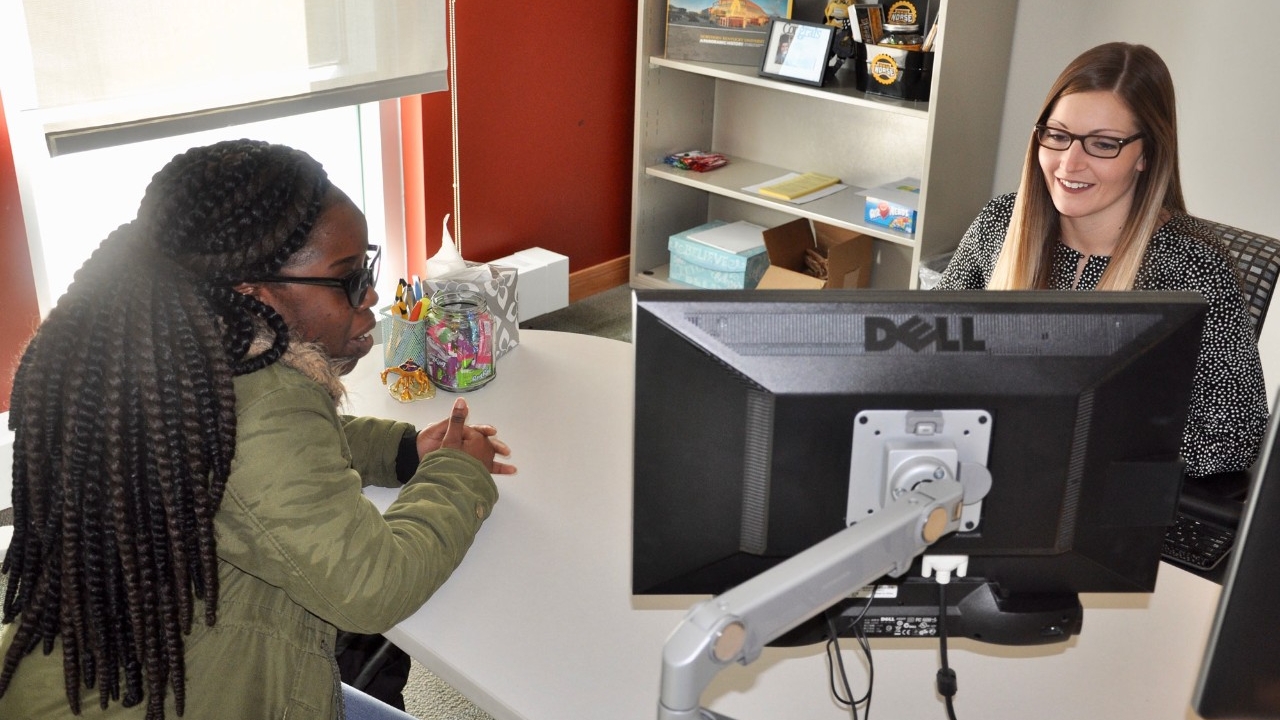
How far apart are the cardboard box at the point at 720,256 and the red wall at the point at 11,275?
1917mm

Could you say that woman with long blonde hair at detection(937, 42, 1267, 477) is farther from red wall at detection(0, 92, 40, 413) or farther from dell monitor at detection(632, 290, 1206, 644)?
red wall at detection(0, 92, 40, 413)

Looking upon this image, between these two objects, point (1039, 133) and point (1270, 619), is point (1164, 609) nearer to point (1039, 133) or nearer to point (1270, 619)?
point (1270, 619)

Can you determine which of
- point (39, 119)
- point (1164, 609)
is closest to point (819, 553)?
point (1164, 609)

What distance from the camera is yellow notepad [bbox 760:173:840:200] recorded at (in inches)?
138

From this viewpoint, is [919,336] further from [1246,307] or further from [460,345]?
[1246,307]

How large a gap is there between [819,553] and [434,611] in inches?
26.1

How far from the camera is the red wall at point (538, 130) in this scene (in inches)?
132

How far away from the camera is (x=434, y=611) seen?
1.31m

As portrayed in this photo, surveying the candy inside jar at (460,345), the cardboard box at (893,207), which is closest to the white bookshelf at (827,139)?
the cardboard box at (893,207)

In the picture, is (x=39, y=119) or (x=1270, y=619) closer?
(x=1270, y=619)

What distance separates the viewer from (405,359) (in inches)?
73.3

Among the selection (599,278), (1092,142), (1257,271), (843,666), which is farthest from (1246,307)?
(599,278)

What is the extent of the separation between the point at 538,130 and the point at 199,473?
2620 mm

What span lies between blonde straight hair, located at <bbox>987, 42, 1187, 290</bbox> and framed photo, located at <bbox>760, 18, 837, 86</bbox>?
1.34m
